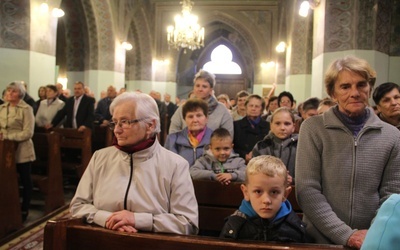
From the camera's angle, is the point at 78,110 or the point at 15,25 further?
the point at 15,25

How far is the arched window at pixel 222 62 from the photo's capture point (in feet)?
83.9

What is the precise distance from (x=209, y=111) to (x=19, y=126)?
2.63m

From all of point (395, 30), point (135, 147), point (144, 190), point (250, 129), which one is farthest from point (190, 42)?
point (144, 190)

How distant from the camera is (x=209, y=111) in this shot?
4.32 meters

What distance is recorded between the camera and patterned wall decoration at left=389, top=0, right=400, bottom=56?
8523mm

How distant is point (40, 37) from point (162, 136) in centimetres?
405

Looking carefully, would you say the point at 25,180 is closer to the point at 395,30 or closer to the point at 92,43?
the point at 395,30

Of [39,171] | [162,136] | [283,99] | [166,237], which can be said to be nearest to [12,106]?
[39,171]

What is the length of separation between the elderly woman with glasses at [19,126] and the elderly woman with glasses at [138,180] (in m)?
3.25

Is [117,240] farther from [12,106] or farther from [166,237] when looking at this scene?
[12,106]

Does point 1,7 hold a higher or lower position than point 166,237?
higher

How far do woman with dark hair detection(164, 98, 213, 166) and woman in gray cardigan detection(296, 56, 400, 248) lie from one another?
5.23ft

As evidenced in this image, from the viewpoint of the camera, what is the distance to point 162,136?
35.9 feet

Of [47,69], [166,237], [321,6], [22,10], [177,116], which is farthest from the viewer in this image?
[47,69]
